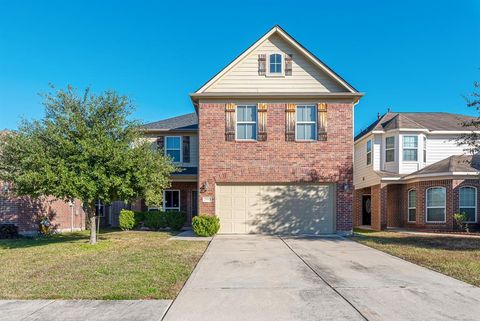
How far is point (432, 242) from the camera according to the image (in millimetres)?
12828

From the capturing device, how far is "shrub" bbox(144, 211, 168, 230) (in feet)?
57.6

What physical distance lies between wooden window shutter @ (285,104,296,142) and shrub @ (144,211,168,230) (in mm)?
7600

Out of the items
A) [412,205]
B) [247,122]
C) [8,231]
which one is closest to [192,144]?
[247,122]

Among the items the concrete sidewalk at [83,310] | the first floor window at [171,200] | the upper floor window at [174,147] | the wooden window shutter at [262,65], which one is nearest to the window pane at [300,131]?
the wooden window shutter at [262,65]

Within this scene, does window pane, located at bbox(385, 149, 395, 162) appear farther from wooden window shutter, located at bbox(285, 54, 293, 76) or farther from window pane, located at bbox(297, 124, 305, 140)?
wooden window shutter, located at bbox(285, 54, 293, 76)

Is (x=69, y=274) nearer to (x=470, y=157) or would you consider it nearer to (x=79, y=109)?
(x=79, y=109)

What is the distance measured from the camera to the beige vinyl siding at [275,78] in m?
15.2

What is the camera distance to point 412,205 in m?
19.0

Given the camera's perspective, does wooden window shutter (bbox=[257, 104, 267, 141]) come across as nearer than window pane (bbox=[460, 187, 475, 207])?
Yes

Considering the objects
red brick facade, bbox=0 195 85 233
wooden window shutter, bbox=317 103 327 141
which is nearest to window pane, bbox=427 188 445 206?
wooden window shutter, bbox=317 103 327 141

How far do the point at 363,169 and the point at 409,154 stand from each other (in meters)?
3.09

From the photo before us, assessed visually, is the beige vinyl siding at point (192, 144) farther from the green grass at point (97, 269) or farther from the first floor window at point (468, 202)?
the first floor window at point (468, 202)

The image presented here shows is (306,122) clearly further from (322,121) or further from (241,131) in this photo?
(241,131)

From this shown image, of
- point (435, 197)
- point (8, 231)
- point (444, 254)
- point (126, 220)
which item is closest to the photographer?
point (444, 254)
